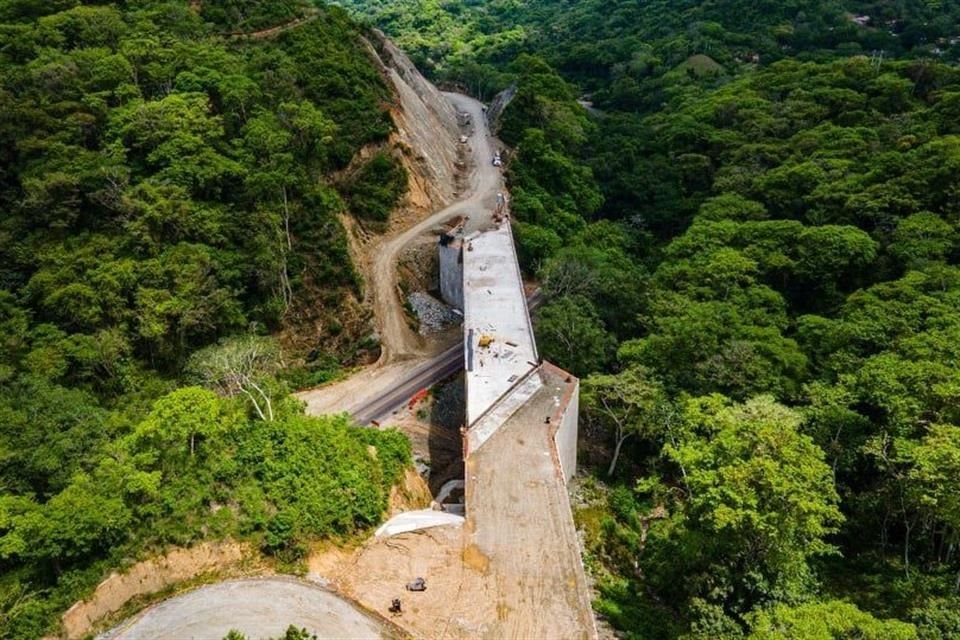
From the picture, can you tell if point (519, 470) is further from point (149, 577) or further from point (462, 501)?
point (149, 577)

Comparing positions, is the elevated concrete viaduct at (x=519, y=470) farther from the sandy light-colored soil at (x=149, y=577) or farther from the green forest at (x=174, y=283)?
the sandy light-colored soil at (x=149, y=577)

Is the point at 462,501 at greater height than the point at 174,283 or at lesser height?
lesser

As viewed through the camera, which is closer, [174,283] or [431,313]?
[174,283]

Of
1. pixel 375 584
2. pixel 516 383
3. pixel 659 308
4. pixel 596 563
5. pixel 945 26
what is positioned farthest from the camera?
pixel 945 26

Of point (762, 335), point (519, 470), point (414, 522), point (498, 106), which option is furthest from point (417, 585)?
point (498, 106)

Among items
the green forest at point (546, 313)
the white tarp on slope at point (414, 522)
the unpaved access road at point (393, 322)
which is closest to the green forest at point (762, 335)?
the green forest at point (546, 313)

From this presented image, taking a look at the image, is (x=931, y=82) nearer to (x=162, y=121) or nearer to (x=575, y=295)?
(x=575, y=295)

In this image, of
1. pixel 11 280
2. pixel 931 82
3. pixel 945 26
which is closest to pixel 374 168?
pixel 11 280
